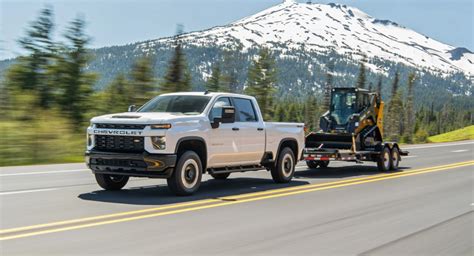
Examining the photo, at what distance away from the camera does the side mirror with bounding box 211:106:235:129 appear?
35.5 ft

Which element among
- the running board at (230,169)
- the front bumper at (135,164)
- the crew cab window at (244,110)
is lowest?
the running board at (230,169)

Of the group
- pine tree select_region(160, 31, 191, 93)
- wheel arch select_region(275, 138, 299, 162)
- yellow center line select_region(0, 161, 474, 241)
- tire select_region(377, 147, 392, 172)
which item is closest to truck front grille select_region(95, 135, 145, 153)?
yellow center line select_region(0, 161, 474, 241)

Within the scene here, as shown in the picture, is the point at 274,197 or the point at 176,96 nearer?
the point at 274,197

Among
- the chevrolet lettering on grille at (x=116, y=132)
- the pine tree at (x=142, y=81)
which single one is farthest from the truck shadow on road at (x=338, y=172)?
the pine tree at (x=142, y=81)

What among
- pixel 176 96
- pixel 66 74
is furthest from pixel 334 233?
pixel 66 74

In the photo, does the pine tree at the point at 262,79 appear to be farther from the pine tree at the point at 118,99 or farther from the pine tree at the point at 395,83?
the pine tree at the point at 395,83

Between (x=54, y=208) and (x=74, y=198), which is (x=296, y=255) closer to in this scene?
(x=54, y=208)

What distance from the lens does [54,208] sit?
8.72 metres

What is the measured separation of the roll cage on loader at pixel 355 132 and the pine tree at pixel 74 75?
2851 cm

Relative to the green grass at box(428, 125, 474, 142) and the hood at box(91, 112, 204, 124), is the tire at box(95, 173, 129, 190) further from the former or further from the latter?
the green grass at box(428, 125, 474, 142)

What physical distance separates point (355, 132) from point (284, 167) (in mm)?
5837

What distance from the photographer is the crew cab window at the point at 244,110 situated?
40.2ft

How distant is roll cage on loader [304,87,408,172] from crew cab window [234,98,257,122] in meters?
5.39

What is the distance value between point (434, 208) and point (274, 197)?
113 inches
